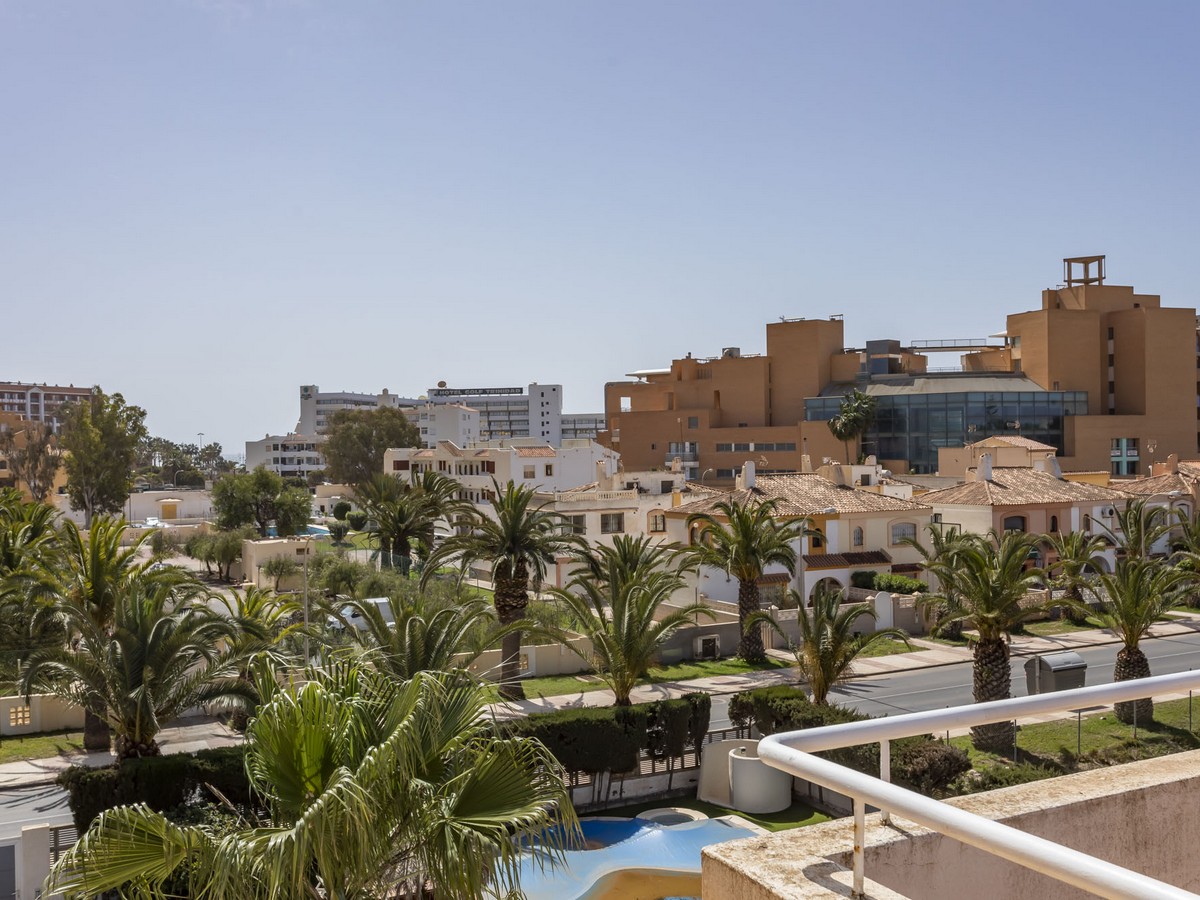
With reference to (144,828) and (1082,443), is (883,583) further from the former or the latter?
(1082,443)

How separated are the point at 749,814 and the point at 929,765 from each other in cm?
392

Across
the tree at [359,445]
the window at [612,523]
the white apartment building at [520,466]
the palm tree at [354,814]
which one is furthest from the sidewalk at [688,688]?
the tree at [359,445]

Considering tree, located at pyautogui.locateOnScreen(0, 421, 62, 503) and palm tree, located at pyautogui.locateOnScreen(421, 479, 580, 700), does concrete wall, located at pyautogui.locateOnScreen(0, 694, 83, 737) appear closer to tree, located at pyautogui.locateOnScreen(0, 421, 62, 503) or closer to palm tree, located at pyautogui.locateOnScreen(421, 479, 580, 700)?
palm tree, located at pyautogui.locateOnScreen(421, 479, 580, 700)

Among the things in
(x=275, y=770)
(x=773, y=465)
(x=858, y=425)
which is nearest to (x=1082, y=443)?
(x=858, y=425)

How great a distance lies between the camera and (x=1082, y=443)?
88125mm

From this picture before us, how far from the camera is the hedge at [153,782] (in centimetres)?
1852

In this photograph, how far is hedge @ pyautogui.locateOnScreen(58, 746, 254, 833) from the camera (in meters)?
18.5

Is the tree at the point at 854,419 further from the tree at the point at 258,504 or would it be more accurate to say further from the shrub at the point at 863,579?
the tree at the point at 258,504

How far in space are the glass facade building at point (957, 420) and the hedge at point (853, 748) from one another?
6669cm

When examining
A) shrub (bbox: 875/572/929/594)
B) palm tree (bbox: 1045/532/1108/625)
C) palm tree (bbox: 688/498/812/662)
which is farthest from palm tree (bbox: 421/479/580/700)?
palm tree (bbox: 1045/532/1108/625)

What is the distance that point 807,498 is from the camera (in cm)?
4916

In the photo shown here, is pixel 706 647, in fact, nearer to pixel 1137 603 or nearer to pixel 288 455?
pixel 1137 603

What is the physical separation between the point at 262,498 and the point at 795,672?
48886 millimetres

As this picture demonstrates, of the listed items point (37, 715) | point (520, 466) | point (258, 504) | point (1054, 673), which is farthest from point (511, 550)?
point (258, 504)
